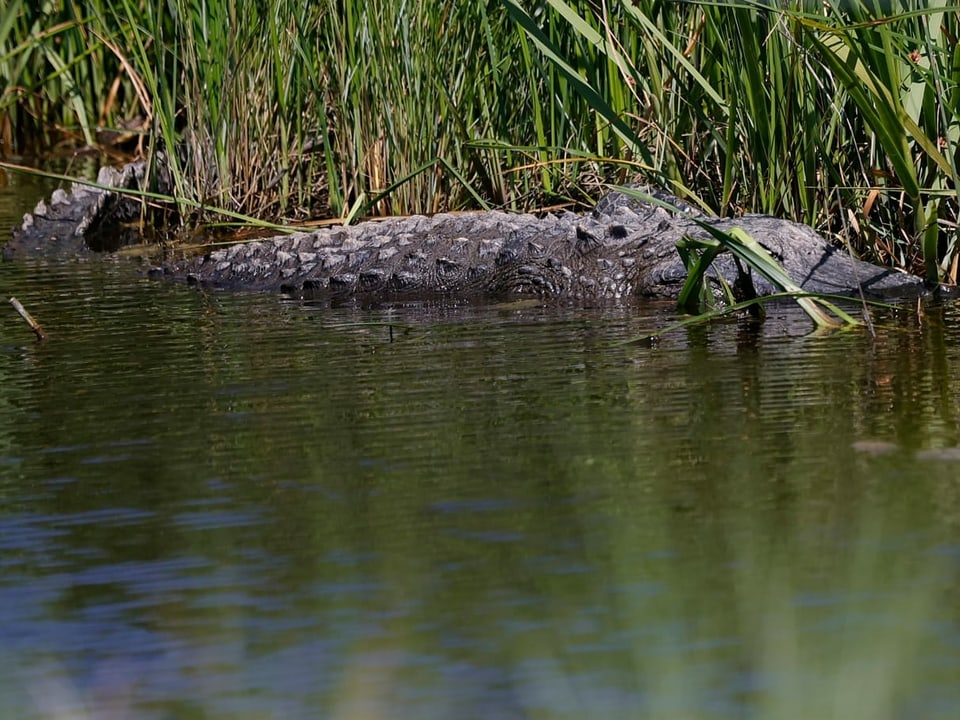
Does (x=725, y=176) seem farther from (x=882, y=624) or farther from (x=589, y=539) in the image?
(x=882, y=624)

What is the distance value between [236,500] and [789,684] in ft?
6.00

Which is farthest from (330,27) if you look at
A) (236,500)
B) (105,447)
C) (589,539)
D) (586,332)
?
(589,539)

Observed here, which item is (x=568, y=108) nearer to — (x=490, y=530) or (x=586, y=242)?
(x=586, y=242)

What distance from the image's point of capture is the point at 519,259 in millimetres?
7895

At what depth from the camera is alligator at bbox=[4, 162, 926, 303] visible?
23.0 feet

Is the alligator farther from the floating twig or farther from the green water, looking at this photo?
the floating twig

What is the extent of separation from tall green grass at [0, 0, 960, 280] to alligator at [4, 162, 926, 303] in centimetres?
26

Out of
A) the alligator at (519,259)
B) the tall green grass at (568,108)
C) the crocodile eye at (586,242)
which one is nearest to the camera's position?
the tall green grass at (568,108)

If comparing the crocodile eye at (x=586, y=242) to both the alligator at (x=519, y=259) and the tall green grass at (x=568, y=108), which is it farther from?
the tall green grass at (x=568, y=108)

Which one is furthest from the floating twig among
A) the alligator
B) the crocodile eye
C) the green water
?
the crocodile eye

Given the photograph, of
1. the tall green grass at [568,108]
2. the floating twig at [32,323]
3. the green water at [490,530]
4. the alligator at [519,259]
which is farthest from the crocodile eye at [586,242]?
the floating twig at [32,323]

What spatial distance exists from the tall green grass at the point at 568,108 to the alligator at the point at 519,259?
0.26 metres

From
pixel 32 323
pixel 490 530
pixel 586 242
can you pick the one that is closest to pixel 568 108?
pixel 586 242

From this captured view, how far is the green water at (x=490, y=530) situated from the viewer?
2.77 metres
